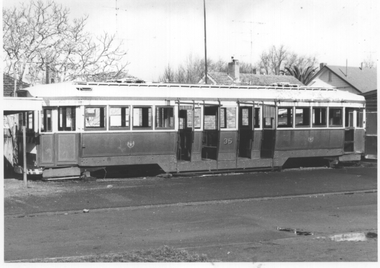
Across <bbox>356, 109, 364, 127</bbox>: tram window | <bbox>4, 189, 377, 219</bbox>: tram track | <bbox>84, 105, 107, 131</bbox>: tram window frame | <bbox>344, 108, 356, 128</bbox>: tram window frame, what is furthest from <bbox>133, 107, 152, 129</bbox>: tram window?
<bbox>356, 109, 364, 127</bbox>: tram window

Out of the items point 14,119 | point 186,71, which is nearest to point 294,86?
point 14,119

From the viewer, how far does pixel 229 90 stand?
1934 cm

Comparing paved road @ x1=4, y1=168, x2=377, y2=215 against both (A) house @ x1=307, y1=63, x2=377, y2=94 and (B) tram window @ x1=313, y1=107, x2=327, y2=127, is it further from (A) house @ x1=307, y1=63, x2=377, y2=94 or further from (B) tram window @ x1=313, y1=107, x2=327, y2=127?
(A) house @ x1=307, y1=63, x2=377, y2=94

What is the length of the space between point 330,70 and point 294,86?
29724 mm

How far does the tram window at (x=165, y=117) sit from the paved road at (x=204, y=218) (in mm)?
1776

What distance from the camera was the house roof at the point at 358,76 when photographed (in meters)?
45.8

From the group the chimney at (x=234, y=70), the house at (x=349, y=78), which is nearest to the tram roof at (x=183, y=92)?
the house at (x=349, y=78)

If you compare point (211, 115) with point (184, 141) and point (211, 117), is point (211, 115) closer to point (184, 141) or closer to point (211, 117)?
point (211, 117)

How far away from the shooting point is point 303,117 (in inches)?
819

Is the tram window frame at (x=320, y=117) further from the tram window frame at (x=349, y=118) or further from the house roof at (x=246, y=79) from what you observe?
the house roof at (x=246, y=79)

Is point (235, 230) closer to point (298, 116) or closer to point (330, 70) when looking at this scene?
point (298, 116)

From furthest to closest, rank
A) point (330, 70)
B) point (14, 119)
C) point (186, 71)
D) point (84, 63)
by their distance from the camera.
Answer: point (186, 71), point (330, 70), point (84, 63), point (14, 119)

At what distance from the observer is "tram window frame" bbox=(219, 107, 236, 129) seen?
19109mm

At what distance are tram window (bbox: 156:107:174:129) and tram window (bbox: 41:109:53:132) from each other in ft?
10.6
